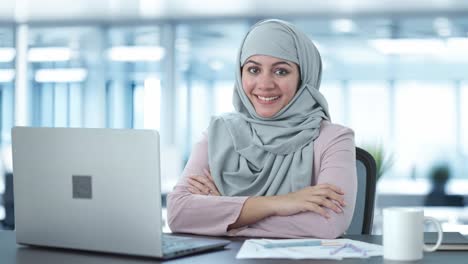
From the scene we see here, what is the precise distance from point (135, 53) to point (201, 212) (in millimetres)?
6371

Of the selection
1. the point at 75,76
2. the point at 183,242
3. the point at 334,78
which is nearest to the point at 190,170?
the point at 183,242

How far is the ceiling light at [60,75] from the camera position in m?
8.31

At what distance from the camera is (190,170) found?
2291 millimetres

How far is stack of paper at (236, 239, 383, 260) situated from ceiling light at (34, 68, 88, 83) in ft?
22.4

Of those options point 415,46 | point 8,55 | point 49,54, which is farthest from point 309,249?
point 8,55

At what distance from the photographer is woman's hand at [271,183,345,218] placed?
79.0 inches

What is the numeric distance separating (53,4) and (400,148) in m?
3.61

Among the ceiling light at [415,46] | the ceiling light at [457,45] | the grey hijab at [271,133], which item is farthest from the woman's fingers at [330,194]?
the ceiling light at [457,45]

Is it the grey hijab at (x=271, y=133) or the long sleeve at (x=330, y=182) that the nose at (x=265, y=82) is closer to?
the grey hijab at (x=271, y=133)

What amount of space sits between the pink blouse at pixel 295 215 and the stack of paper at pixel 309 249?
0.82 ft

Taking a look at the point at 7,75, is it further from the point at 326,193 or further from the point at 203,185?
the point at 326,193

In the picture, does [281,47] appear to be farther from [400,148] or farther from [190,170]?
[400,148]

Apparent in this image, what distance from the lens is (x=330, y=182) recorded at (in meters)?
2.10

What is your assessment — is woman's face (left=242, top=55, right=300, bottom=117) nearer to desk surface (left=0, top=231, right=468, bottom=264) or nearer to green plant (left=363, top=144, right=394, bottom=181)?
desk surface (left=0, top=231, right=468, bottom=264)
